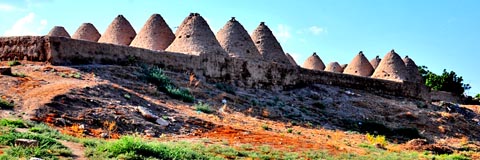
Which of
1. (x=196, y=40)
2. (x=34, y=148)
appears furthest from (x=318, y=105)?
(x=34, y=148)

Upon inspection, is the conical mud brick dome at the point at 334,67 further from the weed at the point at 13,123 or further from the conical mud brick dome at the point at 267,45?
the weed at the point at 13,123

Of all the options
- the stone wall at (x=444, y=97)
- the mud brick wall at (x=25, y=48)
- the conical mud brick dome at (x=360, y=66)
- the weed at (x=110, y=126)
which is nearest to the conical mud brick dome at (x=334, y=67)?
the conical mud brick dome at (x=360, y=66)

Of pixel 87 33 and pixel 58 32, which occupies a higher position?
pixel 87 33

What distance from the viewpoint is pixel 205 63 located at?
17.2 m

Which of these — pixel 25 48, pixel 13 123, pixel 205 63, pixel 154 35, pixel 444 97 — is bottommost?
pixel 13 123

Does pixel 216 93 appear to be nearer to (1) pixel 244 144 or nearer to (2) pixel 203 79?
(2) pixel 203 79

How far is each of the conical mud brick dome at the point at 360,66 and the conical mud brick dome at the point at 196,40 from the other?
359 inches

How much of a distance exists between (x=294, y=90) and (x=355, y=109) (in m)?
1.95

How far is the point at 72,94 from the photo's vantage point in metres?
11.3

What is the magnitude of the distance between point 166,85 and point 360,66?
1282 centimetres

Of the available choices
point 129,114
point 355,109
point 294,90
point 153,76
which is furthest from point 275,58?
point 129,114

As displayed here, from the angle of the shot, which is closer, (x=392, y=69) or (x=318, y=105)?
(x=318, y=105)

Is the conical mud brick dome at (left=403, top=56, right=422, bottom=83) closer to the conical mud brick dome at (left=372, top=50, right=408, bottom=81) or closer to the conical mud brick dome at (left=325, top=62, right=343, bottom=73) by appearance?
the conical mud brick dome at (left=372, top=50, right=408, bottom=81)

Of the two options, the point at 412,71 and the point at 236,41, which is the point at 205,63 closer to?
the point at 236,41
